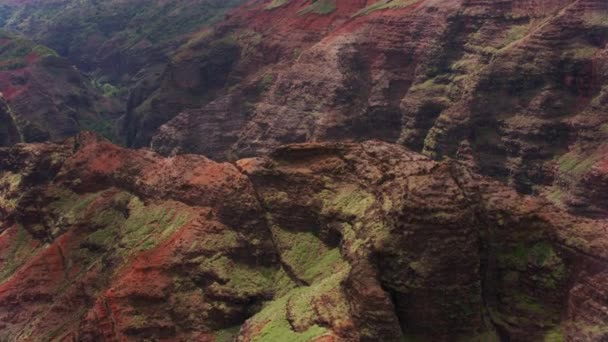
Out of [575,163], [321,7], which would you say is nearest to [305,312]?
[575,163]

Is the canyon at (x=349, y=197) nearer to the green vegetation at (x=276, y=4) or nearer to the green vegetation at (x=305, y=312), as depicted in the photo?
the green vegetation at (x=305, y=312)

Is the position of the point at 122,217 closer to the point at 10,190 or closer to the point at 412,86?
the point at 10,190

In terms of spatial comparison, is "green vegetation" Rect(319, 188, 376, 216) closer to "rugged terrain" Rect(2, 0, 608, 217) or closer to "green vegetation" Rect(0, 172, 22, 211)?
"green vegetation" Rect(0, 172, 22, 211)

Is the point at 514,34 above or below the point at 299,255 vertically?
above

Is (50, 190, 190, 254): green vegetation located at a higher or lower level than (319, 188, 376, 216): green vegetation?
lower

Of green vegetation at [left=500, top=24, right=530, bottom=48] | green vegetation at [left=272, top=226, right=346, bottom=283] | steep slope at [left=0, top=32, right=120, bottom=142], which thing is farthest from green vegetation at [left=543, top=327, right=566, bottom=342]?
steep slope at [left=0, top=32, right=120, bottom=142]
